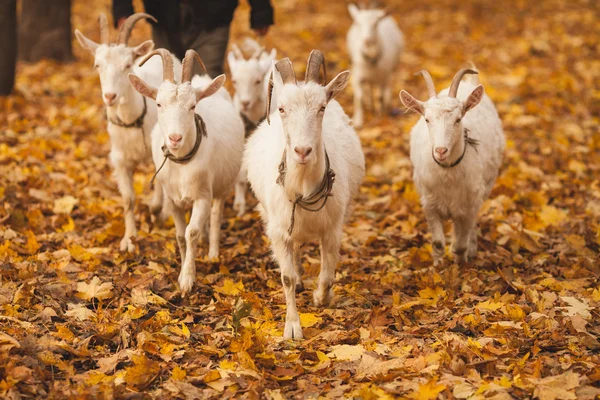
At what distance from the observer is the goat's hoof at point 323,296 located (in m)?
6.52

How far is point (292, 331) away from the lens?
19.6 feet

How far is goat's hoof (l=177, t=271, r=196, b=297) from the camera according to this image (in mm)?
6848

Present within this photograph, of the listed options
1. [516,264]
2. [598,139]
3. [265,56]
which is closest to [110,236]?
[265,56]

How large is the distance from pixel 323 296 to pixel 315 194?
1.03 metres

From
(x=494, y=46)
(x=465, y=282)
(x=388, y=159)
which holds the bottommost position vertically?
(x=465, y=282)

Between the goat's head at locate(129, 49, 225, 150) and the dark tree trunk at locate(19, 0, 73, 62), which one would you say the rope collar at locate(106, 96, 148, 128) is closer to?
the goat's head at locate(129, 49, 225, 150)

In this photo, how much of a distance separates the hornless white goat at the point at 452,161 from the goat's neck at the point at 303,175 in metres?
1.36

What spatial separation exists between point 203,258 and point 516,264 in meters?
3.02

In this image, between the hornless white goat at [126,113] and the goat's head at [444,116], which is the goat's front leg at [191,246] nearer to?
the hornless white goat at [126,113]

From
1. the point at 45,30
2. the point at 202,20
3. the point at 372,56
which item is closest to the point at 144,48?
the point at 202,20

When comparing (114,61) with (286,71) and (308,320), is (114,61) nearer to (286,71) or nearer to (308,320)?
(286,71)

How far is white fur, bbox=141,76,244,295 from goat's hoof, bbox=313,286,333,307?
44.8 inches

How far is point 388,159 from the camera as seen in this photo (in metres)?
11.1

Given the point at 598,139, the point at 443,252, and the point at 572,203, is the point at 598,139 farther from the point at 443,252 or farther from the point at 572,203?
the point at 443,252
